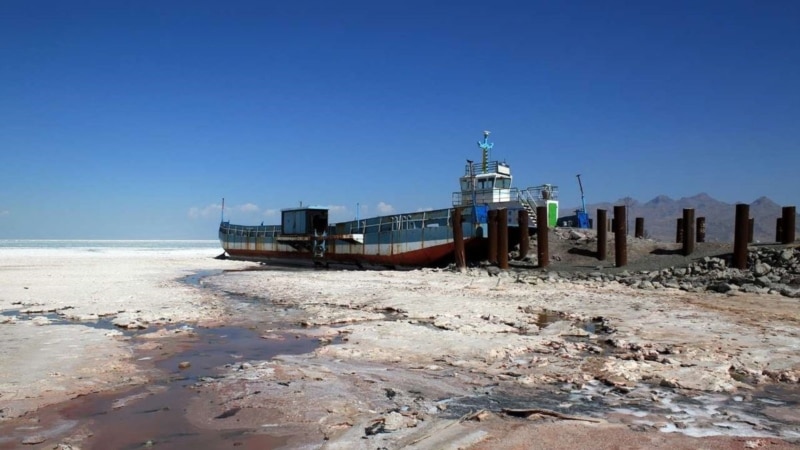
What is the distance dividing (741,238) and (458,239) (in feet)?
34.8

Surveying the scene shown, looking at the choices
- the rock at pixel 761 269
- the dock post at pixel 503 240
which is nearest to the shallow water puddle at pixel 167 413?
the rock at pixel 761 269

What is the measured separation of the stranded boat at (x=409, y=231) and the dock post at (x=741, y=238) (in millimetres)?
6225

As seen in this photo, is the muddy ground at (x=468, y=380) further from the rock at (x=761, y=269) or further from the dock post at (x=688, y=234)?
the dock post at (x=688, y=234)

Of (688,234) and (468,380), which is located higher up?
(688,234)

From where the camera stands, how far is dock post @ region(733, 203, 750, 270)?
16.2m

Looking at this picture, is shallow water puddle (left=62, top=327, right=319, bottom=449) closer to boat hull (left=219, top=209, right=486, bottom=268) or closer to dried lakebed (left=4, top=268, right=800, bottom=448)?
dried lakebed (left=4, top=268, right=800, bottom=448)

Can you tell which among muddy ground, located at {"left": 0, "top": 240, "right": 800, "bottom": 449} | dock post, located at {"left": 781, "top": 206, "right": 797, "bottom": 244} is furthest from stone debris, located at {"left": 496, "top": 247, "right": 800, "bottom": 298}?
muddy ground, located at {"left": 0, "top": 240, "right": 800, "bottom": 449}

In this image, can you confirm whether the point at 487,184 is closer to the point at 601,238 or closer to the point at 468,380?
the point at 601,238

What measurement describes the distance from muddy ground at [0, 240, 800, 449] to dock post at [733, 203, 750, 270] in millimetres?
4745

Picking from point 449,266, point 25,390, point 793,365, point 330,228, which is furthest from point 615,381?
point 330,228

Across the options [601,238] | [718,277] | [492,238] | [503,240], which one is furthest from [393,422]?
[492,238]

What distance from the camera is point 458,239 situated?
2320 cm

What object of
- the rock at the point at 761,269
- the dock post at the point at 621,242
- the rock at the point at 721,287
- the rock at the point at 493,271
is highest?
the dock post at the point at 621,242

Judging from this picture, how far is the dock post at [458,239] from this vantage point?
22969 mm
